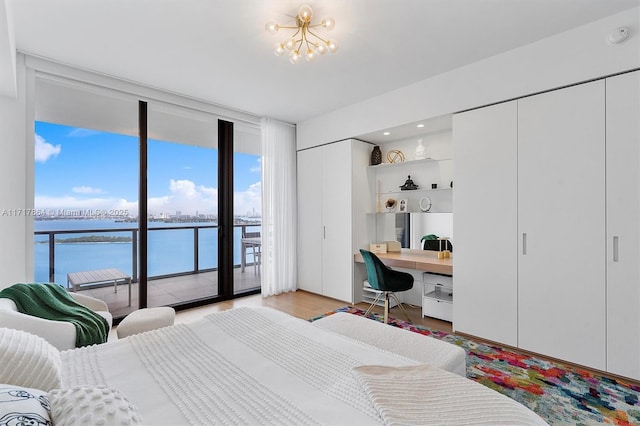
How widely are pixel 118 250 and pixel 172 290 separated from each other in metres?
1.02

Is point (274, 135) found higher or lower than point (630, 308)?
higher

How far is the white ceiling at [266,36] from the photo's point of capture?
7.41 feet

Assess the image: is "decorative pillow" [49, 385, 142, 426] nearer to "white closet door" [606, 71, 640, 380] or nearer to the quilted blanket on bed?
the quilted blanket on bed

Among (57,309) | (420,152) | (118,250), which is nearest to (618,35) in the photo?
(420,152)

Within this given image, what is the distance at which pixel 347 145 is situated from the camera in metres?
4.38

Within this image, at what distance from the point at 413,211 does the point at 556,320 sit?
6.59ft

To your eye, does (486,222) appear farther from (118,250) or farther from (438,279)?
(118,250)

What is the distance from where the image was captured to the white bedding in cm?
110

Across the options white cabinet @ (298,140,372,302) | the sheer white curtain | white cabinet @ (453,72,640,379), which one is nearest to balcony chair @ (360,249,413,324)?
white cabinet @ (453,72,640,379)

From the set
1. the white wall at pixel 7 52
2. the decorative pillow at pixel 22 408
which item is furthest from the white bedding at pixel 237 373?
the white wall at pixel 7 52

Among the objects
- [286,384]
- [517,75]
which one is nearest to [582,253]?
[517,75]

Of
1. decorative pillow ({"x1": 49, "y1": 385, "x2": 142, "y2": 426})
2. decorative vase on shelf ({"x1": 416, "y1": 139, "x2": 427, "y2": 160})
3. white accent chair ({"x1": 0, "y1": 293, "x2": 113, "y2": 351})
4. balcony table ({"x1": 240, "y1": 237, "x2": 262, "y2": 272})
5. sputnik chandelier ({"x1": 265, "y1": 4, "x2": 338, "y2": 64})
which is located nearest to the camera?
decorative pillow ({"x1": 49, "y1": 385, "x2": 142, "y2": 426})

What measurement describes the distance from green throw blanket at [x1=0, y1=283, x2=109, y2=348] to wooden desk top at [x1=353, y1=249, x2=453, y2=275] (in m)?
2.96

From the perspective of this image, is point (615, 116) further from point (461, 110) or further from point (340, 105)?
point (340, 105)
